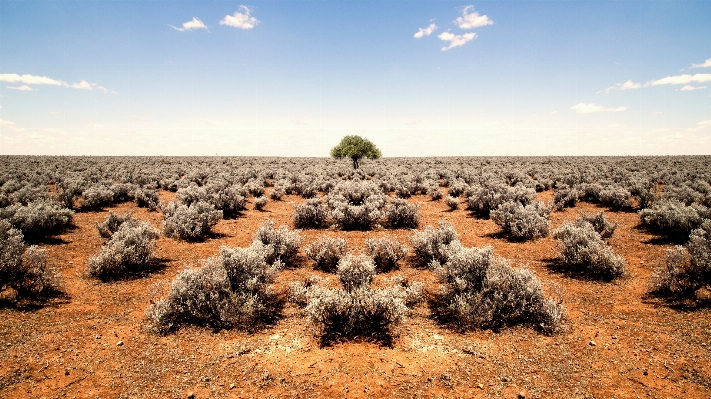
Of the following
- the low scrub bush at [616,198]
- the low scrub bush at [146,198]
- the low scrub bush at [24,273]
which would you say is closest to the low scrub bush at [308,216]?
the low scrub bush at [24,273]

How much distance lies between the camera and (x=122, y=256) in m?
9.66

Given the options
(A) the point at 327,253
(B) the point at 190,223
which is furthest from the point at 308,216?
(A) the point at 327,253

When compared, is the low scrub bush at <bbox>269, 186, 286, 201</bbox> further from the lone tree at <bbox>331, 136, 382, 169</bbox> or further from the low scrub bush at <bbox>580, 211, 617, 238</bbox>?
the lone tree at <bbox>331, 136, 382, 169</bbox>

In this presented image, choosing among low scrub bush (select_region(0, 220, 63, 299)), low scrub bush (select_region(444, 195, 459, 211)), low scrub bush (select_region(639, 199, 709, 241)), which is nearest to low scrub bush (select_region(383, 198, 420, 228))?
low scrub bush (select_region(444, 195, 459, 211))

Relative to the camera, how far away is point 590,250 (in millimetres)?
9820

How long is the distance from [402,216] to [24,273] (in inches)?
505

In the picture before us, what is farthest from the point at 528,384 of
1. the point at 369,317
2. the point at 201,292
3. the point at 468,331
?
the point at 201,292

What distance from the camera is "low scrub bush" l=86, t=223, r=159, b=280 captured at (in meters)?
9.38

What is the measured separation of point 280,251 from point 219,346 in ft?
14.8

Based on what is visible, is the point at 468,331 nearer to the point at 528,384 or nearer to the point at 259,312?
the point at 528,384

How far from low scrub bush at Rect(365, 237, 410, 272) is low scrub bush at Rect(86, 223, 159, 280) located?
6.93 m

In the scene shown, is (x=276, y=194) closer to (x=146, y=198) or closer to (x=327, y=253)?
(x=146, y=198)

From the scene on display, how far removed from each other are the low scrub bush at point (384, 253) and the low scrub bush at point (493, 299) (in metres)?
2.76

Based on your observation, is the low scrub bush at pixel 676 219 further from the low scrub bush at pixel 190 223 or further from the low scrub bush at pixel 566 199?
the low scrub bush at pixel 190 223
